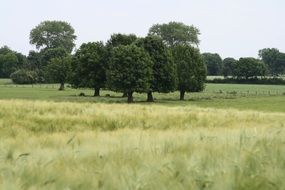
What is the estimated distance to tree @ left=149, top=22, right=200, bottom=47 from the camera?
168250 mm

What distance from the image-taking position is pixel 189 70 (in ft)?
285

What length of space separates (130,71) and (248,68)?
282ft

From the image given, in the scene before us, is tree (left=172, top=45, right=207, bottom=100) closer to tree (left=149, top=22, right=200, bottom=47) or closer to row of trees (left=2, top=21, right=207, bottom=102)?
row of trees (left=2, top=21, right=207, bottom=102)

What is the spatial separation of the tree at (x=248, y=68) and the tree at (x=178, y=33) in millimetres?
20383

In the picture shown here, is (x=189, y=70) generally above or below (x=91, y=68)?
below

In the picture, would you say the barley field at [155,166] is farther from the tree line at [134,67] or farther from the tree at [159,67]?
the tree at [159,67]

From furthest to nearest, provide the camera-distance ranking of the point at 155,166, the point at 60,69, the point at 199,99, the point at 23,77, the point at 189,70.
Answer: the point at 23,77 < the point at 60,69 < the point at 189,70 < the point at 199,99 < the point at 155,166

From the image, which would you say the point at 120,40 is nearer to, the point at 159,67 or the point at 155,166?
the point at 159,67

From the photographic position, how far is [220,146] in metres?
8.28

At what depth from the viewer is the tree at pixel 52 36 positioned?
185 m

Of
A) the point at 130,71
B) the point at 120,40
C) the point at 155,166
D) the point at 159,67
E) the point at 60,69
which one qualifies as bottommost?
the point at 155,166

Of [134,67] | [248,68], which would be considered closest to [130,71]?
[134,67]

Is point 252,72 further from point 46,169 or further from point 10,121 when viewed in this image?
point 46,169

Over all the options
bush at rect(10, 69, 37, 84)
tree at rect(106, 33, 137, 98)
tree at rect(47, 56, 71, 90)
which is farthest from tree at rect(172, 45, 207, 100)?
bush at rect(10, 69, 37, 84)
